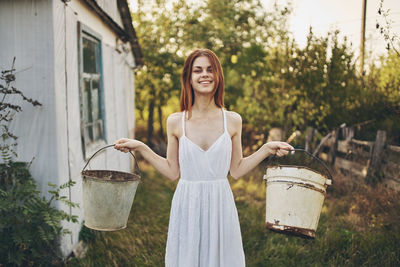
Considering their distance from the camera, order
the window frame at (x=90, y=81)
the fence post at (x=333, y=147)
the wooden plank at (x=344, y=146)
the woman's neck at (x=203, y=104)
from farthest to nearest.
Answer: the fence post at (x=333, y=147)
the wooden plank at (x=344, y=146)
the window frame at (x=90, y=81)
the woman's neck at (x=203, y=104)

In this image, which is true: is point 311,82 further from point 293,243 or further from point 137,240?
point 137,240

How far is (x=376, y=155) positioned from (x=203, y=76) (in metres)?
3.99

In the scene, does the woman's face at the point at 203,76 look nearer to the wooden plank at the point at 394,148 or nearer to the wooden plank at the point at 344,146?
the wooden plank at the point at 394,148

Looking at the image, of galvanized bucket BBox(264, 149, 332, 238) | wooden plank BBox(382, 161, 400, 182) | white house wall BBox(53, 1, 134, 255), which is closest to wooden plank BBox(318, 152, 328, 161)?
wooden plank BBox(382, 161, 400, 182)

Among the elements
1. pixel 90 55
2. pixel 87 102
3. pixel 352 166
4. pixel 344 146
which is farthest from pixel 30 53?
pixel 344 146

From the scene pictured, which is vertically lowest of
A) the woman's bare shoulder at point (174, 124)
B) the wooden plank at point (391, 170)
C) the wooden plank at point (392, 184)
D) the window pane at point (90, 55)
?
the wooden plank at point (392, 184)

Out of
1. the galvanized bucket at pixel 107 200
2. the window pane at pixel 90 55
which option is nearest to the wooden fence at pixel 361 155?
the galvanized bucket at pixel 107 200

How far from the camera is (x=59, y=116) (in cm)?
341

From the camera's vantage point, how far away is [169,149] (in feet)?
8.11

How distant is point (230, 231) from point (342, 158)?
194 inches

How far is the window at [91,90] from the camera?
4344 millimetres

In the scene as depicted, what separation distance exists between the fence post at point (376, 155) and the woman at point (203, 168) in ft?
11.7

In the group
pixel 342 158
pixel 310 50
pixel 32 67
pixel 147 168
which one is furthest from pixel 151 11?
pixel 32 67

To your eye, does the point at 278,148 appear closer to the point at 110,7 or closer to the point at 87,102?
the point at 87,102
